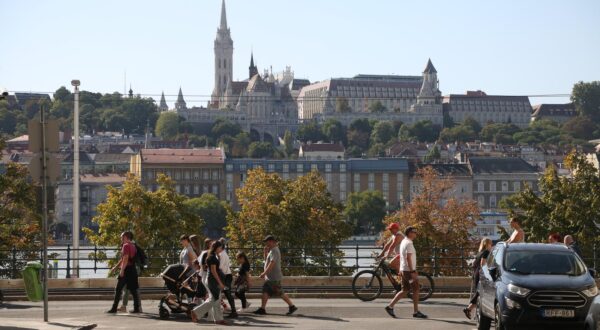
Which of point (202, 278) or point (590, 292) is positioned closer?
point (590, 292)

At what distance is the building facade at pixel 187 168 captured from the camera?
611ft

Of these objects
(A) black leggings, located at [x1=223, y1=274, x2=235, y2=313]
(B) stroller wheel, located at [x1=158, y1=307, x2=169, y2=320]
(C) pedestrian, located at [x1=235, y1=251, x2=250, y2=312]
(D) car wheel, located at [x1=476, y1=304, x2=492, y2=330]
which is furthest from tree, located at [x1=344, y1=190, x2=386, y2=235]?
(D) car wheel, located at [x1=476, y1=304, x2=492, y2=330]

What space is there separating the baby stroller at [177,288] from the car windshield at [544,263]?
5960 millimetres

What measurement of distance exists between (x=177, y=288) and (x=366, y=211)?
486 ft

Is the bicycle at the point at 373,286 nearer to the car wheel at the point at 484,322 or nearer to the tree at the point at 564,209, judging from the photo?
the car wheel at the point at 484,322

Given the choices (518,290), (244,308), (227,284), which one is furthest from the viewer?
(244,308)

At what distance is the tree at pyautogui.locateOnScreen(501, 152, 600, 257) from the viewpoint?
53.3 metres

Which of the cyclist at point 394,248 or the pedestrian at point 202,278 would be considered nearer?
the pedestrian at point 202,278

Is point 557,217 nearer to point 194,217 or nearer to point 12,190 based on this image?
point 194,217

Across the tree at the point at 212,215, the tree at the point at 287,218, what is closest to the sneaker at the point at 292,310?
the tree at the point at 287,218

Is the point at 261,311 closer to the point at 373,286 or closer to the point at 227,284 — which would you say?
the point at 227,284

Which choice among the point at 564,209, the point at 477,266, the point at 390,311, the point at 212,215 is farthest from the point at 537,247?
the point at 212,215

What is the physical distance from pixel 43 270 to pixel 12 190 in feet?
84.8

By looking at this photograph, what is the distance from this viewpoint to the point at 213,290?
76.1ft
